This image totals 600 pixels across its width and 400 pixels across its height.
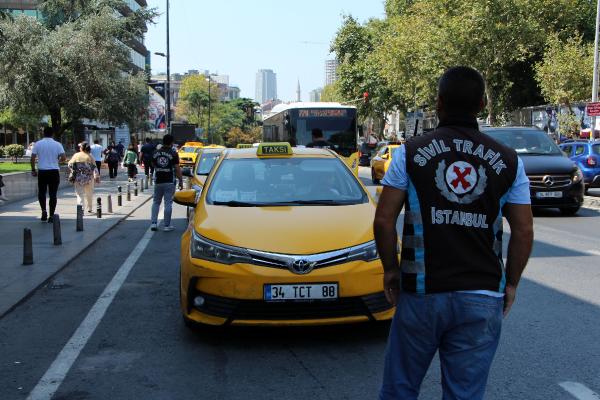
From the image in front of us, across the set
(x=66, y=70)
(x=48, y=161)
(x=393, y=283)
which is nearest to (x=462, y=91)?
(x=393, y=283)

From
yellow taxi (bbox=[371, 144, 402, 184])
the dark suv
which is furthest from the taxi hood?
yellow taxi (bbox=[371, 144, 402, 184])

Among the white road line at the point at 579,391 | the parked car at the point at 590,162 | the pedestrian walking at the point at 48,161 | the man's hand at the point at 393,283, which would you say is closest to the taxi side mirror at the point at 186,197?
the white road line at the point at 579,391

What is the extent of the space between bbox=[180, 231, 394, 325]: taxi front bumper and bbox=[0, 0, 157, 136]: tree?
2569 centimetres

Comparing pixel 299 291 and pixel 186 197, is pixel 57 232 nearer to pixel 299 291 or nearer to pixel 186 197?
pixel 186 197

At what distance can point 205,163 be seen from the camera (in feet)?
48.1

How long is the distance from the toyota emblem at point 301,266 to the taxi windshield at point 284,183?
4.00 feet

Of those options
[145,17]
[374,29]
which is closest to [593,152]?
[145,17]

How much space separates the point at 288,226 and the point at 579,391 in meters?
2.41

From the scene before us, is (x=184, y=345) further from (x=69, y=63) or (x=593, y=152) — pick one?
(x=69, y=63)

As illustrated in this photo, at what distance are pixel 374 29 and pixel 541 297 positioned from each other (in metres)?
57.7

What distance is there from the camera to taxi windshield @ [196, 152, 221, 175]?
14182mm

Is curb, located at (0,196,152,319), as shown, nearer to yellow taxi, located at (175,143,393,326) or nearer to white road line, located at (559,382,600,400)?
yellow taxi, located at (175,143,393,326)

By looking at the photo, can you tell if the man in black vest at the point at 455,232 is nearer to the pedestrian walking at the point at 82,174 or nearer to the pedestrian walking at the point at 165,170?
the pedestrian walking at the point at 165,170

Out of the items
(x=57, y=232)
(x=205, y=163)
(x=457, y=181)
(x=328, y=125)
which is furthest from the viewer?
(x=328, y=125)
